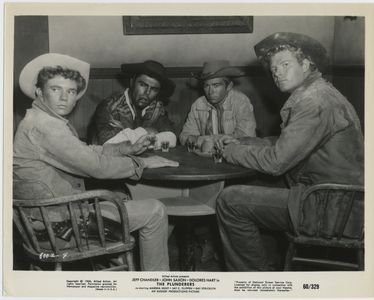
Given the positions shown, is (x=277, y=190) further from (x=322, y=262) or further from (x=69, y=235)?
(x=69, y=235)

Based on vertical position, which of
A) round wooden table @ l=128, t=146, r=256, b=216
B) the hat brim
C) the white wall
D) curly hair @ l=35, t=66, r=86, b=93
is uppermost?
the white wall

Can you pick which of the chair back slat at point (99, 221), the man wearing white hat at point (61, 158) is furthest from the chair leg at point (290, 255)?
the chair back slat at point (99, 221)

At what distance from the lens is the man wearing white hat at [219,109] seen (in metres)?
2.79

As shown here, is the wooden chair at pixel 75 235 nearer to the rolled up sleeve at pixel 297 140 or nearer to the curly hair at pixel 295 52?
the rolled up sleeve at pixel 297 140

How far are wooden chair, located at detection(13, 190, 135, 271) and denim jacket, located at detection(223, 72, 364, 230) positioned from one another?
66 cm

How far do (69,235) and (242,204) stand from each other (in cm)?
79

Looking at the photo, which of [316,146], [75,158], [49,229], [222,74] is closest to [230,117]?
[222,74]

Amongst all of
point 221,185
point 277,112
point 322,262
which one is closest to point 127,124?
point 221,185

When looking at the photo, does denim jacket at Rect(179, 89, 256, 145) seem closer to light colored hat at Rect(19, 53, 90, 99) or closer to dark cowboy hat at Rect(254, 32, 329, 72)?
dark cowboy hat at Rect(254, 32, 329, 72)

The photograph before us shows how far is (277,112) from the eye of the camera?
129 inches

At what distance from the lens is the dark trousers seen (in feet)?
6.81

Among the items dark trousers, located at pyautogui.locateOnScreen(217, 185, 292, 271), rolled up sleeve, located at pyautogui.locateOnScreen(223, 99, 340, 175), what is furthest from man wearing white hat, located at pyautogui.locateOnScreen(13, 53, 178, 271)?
rolled up sleeve, located at pyautogui.locateOnScreen(223, 99, 340, 175)

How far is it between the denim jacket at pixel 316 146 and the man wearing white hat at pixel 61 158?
0.45m

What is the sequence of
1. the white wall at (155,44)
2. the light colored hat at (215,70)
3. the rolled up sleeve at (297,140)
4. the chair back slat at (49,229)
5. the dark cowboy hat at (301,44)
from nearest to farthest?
1. the chair back slat at (49,229)
2. the rolled up sleeve at (297,140)
3. the dark cowboy hat at (301,44)
4. the light colored hat at (215,70)
5. the white wall at (155,44)
